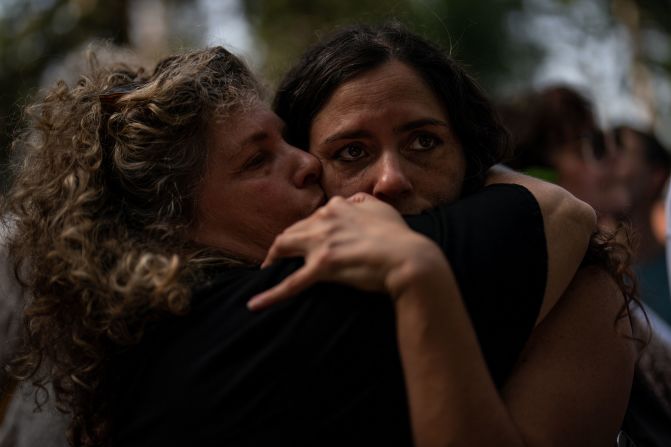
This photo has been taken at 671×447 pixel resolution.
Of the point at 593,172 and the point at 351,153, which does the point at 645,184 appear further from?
the point at 351,153

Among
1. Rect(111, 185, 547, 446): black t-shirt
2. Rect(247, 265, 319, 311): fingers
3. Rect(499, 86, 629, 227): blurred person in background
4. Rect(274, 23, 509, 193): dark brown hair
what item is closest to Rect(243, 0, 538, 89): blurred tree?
Rect(499, 86, 629, 227): blurred person in background

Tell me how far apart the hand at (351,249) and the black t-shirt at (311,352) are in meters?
0.04

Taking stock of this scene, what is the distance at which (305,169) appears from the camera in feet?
8.41

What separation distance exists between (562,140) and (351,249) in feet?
11.1

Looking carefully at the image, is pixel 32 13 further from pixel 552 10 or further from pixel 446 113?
pixel 446 113

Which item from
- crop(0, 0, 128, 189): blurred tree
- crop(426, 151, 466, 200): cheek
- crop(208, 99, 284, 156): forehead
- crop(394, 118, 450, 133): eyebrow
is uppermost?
crop(208, 99, 284, 156): forehead

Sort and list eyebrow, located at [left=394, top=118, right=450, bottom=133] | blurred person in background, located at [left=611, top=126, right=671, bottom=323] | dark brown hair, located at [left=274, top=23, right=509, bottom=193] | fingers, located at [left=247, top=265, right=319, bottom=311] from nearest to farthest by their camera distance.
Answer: fingers, located at [left=247, top=265, right=319, bottom=311]
eyebrow, located at [left=394, top=118, right=450, bottom=133]
dark brown hair, located at [left=274, top=23, right=509, bottom=193]
blurred person in background, located at [left=611, top=126, right=671, bottom=323]

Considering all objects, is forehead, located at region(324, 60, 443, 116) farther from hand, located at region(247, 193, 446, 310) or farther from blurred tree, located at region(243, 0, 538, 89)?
blurred tree, located at region(243, 0, 538, 89)

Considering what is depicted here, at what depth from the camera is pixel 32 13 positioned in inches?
553

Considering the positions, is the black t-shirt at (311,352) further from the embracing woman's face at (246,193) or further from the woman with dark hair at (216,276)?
the embracing woman's face at (246,193)

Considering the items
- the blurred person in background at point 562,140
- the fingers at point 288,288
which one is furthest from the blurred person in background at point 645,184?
the fingers at point 288,288

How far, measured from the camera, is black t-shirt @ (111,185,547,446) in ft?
6.27

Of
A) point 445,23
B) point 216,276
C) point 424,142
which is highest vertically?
point 216,276

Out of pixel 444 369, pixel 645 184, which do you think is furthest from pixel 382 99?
pixel 645 184
